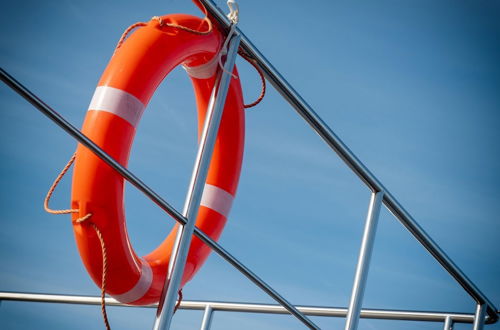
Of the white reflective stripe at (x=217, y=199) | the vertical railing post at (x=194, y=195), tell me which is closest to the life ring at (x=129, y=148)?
the white reflective stripe at (x=217, y=199)

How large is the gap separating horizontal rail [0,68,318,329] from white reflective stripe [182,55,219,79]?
0.75 m

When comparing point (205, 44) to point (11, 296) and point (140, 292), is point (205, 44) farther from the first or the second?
point (11, 296)

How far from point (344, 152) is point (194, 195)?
21.1 inches

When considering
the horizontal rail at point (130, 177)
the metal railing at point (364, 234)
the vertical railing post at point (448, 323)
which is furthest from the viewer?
the vertical railing post at point (448, 323)

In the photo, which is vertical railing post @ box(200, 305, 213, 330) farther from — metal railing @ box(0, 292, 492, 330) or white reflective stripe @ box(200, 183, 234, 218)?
white reflective stripe @ box(200, 183, 234, 218)

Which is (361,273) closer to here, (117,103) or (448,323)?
(448,323)

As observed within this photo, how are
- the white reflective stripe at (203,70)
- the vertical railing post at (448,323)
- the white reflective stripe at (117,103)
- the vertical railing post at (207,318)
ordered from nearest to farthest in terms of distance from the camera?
the white reflective stripe at (117,103) < the white reflective stripe at (203,70) < the vertical railing post at (448,323) < the vertical railing post at (207,318)

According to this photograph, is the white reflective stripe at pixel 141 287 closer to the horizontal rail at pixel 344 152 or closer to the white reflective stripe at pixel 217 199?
the white reflective stripe at pixel 217 199

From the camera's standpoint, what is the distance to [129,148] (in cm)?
180

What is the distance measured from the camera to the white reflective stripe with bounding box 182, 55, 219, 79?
2.05 metres

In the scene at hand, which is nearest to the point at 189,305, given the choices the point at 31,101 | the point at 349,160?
the point at 349,160

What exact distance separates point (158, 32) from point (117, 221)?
23.3 inches

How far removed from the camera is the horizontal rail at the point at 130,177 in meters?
1.15

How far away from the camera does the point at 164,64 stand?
6.35ft
